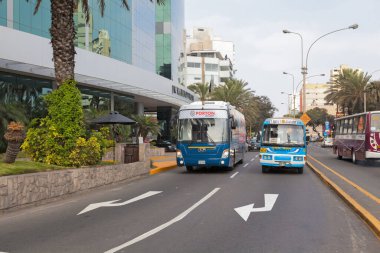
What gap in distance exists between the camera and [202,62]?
106 m

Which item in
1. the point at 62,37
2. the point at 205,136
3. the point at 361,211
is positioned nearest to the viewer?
the point at 361,211

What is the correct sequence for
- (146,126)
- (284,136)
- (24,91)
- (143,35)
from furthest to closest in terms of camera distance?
(143,35) → (146,126) → (24,91) → (284,136)

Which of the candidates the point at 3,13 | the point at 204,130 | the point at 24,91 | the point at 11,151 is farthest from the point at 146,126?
the point at 11,151

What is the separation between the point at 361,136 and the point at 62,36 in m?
17.9

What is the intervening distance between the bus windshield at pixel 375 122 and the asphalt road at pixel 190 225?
41.4 feet

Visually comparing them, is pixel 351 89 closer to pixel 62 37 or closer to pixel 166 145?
pixel 166 145

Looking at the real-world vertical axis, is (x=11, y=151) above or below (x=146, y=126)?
below

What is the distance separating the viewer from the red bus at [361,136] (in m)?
24.4

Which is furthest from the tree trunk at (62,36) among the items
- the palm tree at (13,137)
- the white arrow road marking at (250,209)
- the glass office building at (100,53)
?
the white arrow road marking at (250,209)

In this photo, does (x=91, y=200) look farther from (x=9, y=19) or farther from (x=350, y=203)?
(x=9, y=19)

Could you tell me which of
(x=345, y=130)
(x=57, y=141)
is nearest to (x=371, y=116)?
(x=345, y=130)

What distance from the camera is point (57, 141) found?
15.1m

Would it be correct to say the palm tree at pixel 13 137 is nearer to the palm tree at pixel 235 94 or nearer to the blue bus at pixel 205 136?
the blue bus at pixel 205 136

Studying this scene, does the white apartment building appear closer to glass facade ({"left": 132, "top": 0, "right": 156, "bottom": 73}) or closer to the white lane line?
glass facade ({"left": 132, "top": 0, "right": 156, "bottom": 73})
